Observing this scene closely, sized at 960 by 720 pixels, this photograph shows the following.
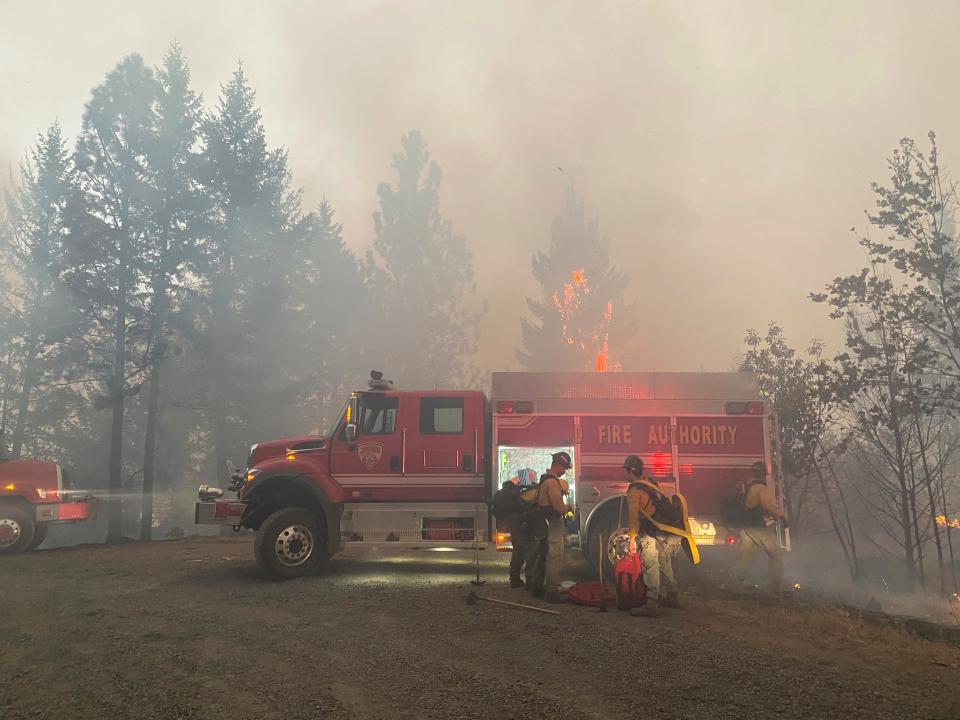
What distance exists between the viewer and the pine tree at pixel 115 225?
20062mm

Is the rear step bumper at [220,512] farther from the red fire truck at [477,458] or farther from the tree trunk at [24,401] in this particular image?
the tree trunk at [24,401]

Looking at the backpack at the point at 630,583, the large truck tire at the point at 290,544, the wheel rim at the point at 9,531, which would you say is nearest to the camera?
the backpack at the point at 630,583

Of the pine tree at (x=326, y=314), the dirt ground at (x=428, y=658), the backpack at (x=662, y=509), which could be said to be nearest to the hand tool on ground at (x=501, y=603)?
the dirt ground at (x=428, y=658)

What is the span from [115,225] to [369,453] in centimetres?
1561

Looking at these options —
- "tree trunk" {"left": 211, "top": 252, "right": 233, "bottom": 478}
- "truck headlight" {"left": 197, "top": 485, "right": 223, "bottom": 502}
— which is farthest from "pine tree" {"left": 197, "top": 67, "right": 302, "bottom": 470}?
"truck headlight" {"left": 197, "top": 485, "right": 223, "bottom": 502}

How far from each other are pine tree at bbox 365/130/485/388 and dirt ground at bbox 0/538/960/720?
35368 millimetres

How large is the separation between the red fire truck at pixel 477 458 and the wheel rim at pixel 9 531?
629cm

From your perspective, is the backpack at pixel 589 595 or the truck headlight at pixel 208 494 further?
the truck headlight at pixel 208 494

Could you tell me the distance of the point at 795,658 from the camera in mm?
5988

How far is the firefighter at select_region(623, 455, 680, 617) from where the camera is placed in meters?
8.07

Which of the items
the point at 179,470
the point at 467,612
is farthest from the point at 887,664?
the point at 179,470

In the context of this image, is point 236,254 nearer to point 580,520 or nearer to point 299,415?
point 299,415

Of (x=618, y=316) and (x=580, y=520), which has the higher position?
(x=618, y=316)

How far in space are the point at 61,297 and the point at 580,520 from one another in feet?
75.7
